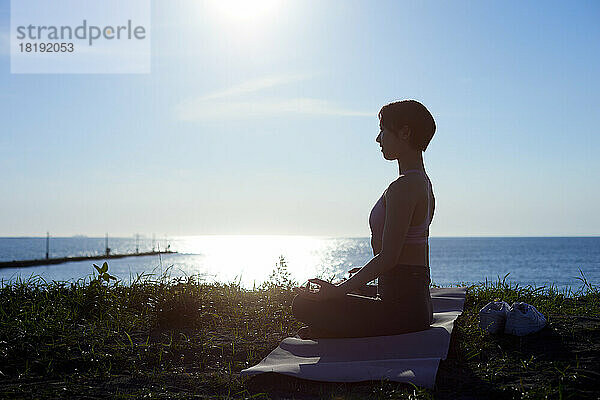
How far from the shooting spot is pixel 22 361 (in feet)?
13.2

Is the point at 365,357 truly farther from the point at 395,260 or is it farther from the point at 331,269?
the point at 331,269

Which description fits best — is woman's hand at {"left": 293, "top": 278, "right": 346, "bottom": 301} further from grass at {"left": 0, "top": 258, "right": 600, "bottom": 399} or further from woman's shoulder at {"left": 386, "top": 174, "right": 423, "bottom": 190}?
woman's shoulder at {"left": 386, "top": 174, "right": 423, "bottom": 190}

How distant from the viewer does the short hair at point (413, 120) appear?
411 cm

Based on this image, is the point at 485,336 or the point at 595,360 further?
the point at 485,336

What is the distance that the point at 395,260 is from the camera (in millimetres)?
3977

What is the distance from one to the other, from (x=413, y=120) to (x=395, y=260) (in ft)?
3.64

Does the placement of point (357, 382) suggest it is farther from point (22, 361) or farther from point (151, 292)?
point (151, 292)

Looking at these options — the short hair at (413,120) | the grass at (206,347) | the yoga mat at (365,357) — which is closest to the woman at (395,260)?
the short hair at (413,120)

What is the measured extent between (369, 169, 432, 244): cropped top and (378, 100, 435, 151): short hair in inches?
10.0

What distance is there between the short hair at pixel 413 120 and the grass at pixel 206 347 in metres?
1.68

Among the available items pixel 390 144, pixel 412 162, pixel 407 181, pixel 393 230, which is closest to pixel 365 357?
pixel 393 230

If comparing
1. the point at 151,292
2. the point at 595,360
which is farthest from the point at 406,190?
the point at 151,292

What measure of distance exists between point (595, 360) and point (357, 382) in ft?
5.38

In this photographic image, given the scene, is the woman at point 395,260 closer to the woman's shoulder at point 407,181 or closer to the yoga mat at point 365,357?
the woman's shoulder at point 407,181
